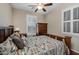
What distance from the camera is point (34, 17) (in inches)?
61.1

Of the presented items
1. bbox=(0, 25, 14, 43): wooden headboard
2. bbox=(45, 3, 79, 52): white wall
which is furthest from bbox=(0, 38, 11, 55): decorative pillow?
bbox=(45, 3, 79, 52): white wall

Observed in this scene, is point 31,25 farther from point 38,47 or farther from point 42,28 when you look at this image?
point 38,47

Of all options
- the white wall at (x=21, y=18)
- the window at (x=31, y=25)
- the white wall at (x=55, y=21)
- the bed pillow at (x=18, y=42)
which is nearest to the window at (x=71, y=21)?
the white wall at (x=55, y=21)

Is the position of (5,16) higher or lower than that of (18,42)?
higher

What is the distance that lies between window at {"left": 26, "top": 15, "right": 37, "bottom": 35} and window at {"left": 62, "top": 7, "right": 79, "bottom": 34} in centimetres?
45

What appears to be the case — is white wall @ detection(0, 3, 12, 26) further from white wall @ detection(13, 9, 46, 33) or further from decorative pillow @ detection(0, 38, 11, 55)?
decorative pillow @ detection(0, 38, 11, 55)

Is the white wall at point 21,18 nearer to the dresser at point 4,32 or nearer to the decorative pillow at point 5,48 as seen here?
the dresser at point 4,32

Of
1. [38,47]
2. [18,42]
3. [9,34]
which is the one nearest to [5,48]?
[18,42]

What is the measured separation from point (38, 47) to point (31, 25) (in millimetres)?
365

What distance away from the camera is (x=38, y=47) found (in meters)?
1.44
